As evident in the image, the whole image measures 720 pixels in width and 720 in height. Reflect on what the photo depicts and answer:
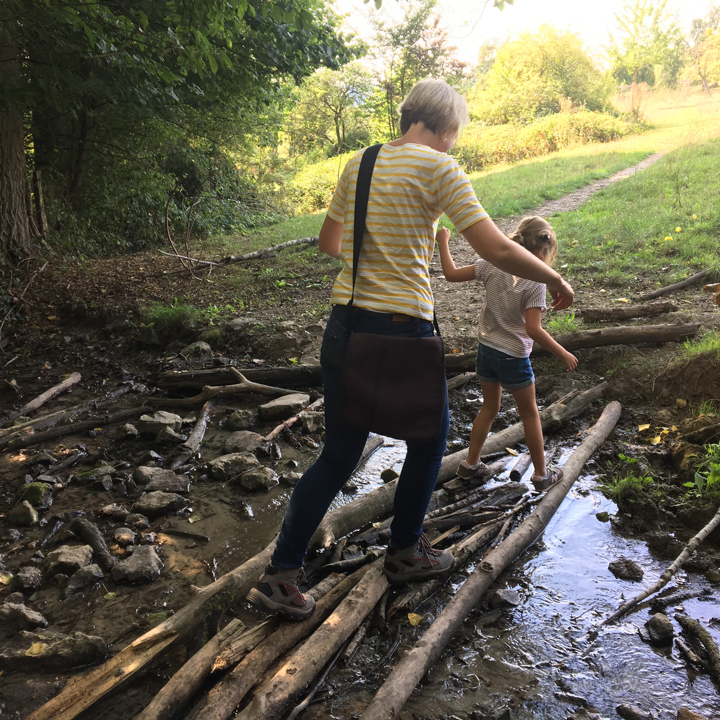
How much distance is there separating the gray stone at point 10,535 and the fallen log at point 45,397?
215cm

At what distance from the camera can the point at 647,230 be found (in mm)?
9266

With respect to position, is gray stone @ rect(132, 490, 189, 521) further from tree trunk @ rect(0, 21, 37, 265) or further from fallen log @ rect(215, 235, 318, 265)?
fallen log @ rect(215, 235, 318, 265)

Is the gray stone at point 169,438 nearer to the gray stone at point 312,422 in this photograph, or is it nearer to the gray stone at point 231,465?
the gray stone at point 231,465

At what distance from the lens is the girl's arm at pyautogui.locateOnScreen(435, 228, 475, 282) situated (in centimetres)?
313

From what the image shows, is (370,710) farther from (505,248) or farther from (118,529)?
(118,529)

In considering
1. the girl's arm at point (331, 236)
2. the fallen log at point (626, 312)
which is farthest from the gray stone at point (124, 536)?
the fallen log at point (626, 312)

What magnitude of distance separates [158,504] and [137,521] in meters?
0.20

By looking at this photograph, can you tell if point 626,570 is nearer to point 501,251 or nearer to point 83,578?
point 501,251

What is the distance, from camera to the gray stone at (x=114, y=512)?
12.7 ft

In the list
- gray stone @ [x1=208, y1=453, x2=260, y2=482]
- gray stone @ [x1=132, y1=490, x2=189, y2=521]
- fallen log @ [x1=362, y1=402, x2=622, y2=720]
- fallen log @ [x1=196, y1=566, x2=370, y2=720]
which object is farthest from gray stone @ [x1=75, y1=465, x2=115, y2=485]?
fallen log @ [x1=362, y1=402, x2=622, y2=720]

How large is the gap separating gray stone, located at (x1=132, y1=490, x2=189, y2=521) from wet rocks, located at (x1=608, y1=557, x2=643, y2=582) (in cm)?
295

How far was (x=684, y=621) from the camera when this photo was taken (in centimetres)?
263

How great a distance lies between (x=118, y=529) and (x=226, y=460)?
107cm

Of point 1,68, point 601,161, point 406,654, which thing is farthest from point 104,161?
point 601,161
